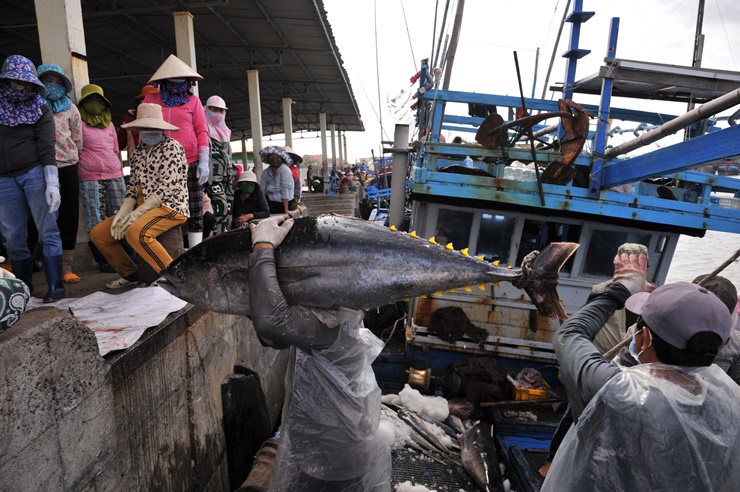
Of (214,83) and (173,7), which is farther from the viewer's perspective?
(214,83)

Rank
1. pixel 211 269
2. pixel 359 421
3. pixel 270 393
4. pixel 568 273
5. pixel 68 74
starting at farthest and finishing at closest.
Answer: pixel 568 273 → pixel 270 393 → pixel 68 74 → pixel 359 421 → pixel 211 269

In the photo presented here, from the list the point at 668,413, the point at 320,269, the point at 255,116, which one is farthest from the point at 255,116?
the point at 668,413

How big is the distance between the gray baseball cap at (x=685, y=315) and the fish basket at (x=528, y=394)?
4.29 meters

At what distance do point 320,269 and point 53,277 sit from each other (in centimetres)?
297

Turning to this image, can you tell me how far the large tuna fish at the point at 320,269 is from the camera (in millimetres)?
1965

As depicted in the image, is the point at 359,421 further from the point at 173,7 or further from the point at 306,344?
the point at 173,7

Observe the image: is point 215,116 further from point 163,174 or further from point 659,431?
point 659,431

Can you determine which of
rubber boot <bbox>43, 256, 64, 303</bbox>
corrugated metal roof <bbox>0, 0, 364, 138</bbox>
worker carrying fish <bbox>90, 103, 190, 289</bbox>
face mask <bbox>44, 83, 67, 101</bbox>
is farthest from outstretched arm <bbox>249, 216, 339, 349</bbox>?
corrugated metal roof <bbox>0, 0, 364, 138</bbox>

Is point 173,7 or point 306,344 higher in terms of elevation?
point 173,7

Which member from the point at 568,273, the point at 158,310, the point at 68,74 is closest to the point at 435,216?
the point at 568,273

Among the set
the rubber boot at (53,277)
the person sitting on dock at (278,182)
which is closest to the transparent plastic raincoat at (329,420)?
the rubber boot at (53,277)

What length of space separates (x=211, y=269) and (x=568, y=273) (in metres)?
5.50

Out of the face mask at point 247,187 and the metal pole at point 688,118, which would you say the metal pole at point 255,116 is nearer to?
the face mask at point 247,187

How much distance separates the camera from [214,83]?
16.4m
